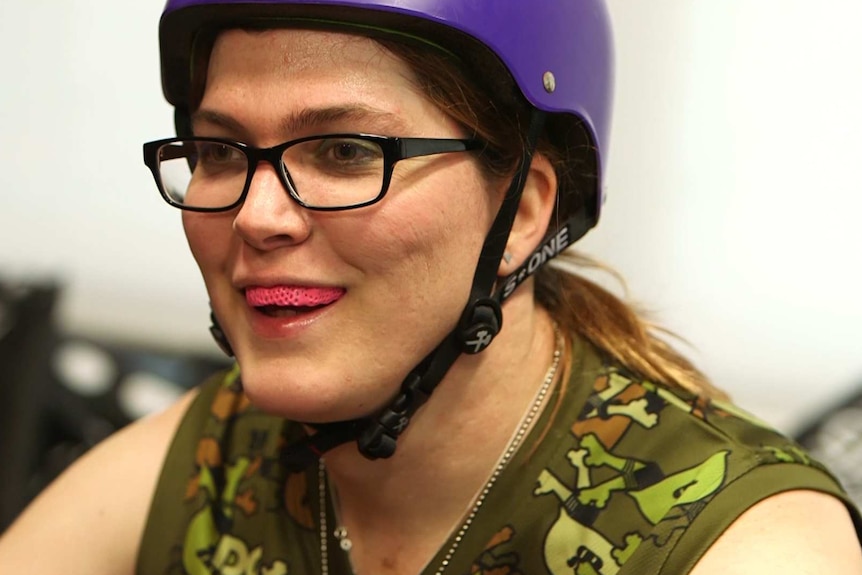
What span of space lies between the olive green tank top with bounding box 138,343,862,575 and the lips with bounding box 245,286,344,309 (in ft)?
1.23

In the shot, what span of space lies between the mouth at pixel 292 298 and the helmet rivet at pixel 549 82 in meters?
0.37

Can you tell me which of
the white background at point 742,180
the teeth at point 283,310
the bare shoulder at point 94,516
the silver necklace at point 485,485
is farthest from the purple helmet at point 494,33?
the white background at point 742,180

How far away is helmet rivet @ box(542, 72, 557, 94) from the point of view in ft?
4.42

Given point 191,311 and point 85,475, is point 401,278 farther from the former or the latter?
point 191,311

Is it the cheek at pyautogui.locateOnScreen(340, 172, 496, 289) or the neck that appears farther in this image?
the neck

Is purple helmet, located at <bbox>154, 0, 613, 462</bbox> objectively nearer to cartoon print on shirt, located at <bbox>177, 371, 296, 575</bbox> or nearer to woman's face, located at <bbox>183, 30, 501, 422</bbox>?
woman's face, located at <bbox>183, 30, 501, 422</bbox>

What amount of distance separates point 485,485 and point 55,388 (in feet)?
4.71

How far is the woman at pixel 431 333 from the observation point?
1.25 meters

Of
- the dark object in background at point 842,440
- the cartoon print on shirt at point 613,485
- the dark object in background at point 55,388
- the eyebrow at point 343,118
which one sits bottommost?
the dark object in background at point 55,388

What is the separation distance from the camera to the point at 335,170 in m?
1.25

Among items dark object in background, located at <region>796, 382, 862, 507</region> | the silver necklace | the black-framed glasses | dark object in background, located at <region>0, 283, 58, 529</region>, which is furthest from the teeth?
dark object in background, located at <region>0, 283, 58, 529</region>

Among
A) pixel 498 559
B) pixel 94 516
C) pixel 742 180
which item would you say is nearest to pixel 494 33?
pixel 498 559

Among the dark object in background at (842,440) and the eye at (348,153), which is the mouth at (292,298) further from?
the dark object in background at (842,440)

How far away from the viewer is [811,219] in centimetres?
230
